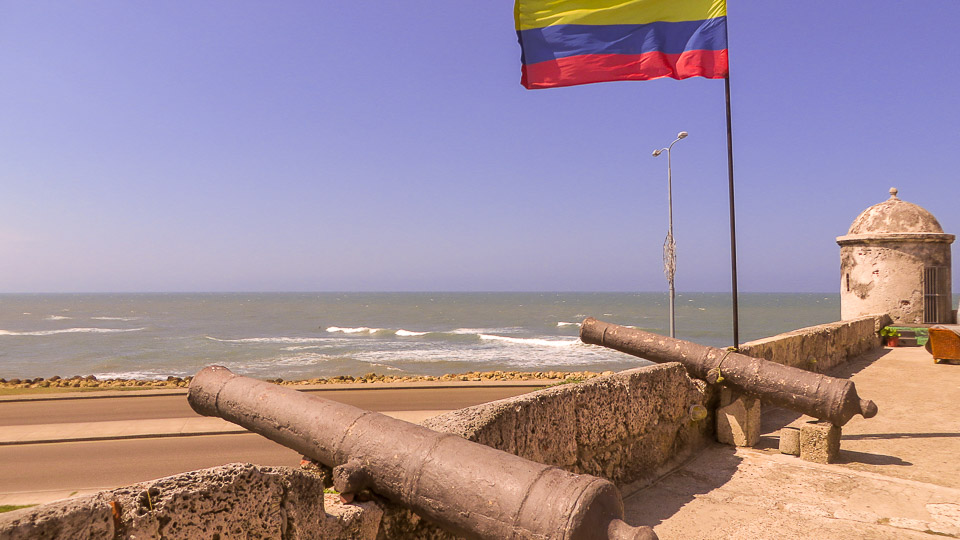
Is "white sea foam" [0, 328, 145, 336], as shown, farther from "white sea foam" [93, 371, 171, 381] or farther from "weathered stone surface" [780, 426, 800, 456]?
"weathered stone surface" [780, 426, 800, 456]

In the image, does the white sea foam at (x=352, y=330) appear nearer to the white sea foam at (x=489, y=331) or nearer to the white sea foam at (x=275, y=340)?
the white sea foam at (x=275, y=340)

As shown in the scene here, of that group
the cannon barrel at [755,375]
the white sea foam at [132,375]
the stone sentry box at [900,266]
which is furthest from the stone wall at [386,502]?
the white sea foam at [132,375]

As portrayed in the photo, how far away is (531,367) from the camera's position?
31062 millimetres

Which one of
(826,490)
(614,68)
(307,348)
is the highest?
(614,68)

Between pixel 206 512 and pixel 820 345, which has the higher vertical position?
pixel 206 512

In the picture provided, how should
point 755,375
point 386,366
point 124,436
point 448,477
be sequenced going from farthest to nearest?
point 386,366
point 124,436
point 755,375
point 448,477

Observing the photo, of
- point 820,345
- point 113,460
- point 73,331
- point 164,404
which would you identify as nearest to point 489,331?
point 73,331

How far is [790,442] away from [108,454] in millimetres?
9880

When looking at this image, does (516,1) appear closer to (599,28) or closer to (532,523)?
(599,28)

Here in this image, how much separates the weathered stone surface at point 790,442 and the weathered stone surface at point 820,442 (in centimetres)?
15

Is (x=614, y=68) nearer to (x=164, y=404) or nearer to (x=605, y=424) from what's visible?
(x=605, y=424)

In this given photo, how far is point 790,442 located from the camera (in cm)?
572

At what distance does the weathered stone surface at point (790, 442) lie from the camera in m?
5.70

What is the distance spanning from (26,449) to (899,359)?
54.1 feet
